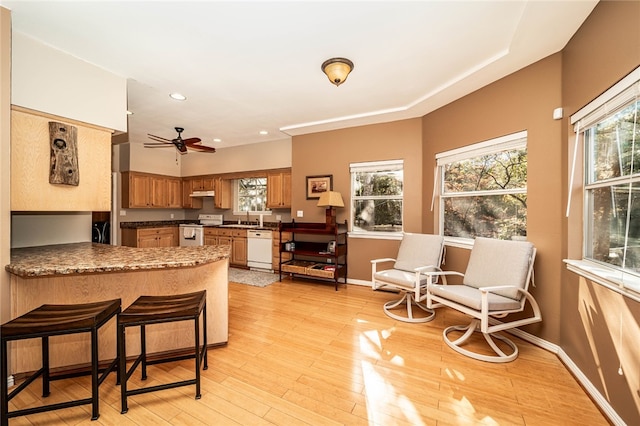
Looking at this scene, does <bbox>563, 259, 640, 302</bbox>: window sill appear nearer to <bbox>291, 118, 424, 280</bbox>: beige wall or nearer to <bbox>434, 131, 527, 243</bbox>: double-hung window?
<bbox>434, 131, 527, 243</bbox>: double-hung window

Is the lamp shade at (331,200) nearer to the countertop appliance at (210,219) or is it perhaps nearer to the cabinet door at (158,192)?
the countertop appliance at (210,219)

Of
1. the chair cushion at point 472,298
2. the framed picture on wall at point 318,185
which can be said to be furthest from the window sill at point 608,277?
the framed picture on wall at point 318,185

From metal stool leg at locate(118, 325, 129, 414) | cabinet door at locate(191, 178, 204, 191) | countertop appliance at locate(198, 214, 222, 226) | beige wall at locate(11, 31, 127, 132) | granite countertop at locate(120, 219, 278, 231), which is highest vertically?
beige wall at locate(11, 31, 127, 132)

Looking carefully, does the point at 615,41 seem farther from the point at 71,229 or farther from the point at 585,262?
the point at 71,229

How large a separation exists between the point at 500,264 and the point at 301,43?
8.87 feet

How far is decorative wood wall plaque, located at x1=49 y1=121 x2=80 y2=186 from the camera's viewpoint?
2.15 m

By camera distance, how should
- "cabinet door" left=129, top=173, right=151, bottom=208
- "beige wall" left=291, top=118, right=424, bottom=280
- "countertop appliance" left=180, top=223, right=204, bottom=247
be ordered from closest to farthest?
"beige wall" left=291, top=118, right=424, bottom=280, "cabinet door" left=129, top=173, right=151, bottom=208, "countertop appliance" left=180, top=223, right=204, bottom=247

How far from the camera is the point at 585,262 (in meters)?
1.96

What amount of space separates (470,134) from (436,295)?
191 centimetres

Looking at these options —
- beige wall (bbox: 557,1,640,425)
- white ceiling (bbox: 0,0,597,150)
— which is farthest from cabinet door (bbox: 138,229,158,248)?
beige wall (bbox: 557,1,640,425)

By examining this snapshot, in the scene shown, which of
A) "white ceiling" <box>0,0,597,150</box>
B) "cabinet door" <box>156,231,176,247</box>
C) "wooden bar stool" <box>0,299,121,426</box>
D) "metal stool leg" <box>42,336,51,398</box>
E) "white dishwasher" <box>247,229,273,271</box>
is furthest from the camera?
"cabinet door" <box>156,231,176,247</box>

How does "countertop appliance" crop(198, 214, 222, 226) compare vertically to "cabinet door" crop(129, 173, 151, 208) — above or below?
below

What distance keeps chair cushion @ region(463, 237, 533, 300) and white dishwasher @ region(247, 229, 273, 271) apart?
3553 mm

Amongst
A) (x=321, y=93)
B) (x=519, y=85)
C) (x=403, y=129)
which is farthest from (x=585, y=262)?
(x=321, y=93)
